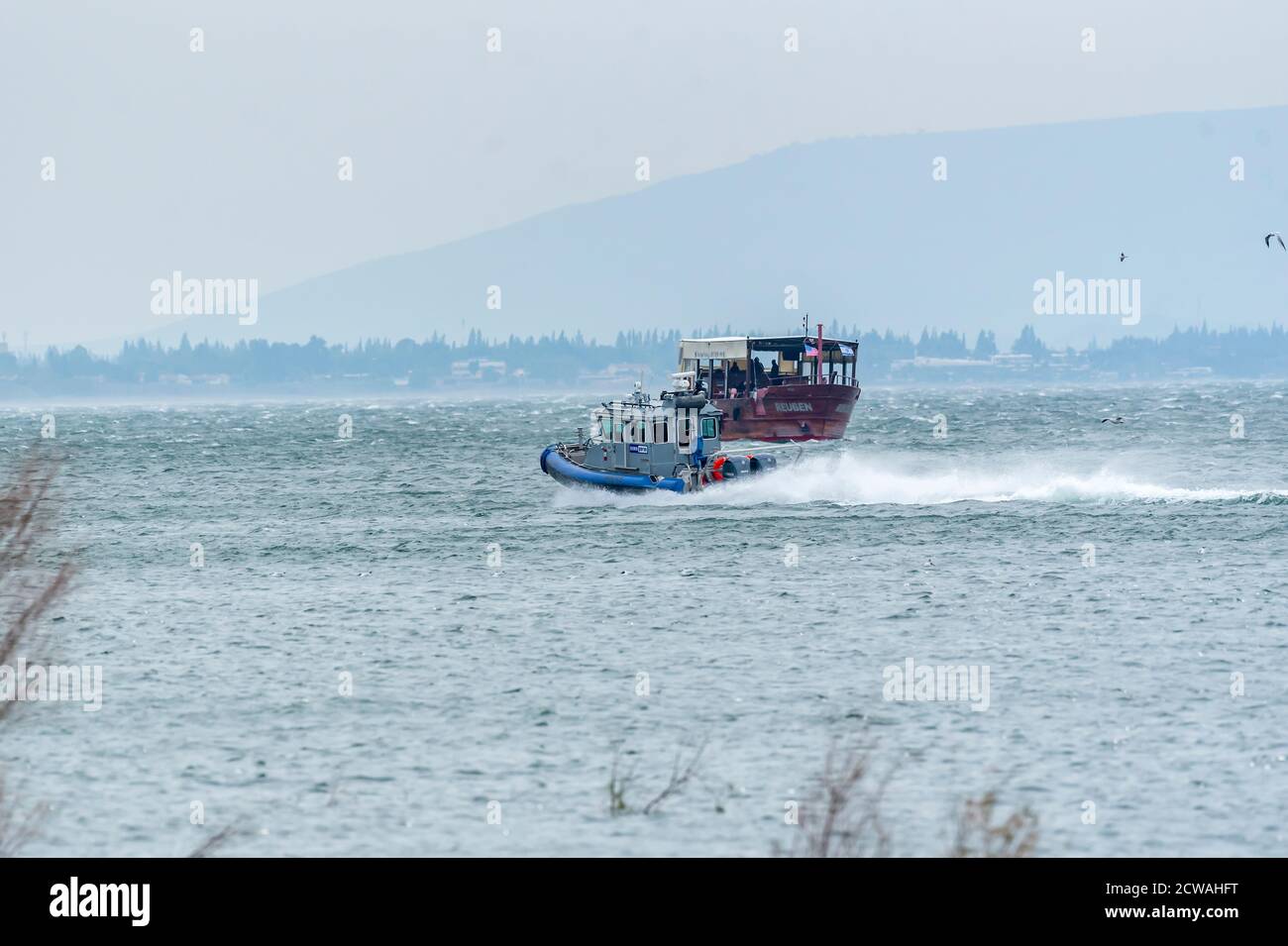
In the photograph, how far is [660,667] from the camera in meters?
28.8

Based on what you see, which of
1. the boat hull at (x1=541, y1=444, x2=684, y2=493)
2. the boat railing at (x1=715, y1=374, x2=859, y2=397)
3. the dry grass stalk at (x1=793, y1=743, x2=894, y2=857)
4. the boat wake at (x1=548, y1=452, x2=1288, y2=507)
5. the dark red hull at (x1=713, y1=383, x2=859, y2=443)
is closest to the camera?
the dry grass stalk at (x1=793, y1=743, x2=894, y2=857)

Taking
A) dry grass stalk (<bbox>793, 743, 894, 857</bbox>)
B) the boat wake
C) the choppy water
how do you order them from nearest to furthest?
dry grass stalk (<bbox>793, 743, 894, 857</bbox>) → the choppy water → the boat wake

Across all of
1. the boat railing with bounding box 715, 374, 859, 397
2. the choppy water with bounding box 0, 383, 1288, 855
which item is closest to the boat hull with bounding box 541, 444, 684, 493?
the choppy water with bounding box 0, 383, 1288, 855

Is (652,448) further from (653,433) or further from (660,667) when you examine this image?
(660,667)

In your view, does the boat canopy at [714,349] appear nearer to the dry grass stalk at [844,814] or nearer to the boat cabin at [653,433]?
the boat cabin at [653,433]

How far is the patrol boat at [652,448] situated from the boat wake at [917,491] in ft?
2.04

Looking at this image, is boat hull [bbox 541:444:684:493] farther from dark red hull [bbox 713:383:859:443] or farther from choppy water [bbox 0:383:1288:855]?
dark red hull [bbox 713:383:859:443]

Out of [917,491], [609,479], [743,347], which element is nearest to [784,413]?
[743,347]

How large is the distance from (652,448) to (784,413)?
4637 centimetres

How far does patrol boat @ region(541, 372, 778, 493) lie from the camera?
59844mm

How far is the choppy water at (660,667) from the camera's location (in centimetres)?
1947

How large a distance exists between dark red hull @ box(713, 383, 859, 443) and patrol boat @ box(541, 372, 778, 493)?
4256 centimetres

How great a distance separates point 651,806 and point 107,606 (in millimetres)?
22412
